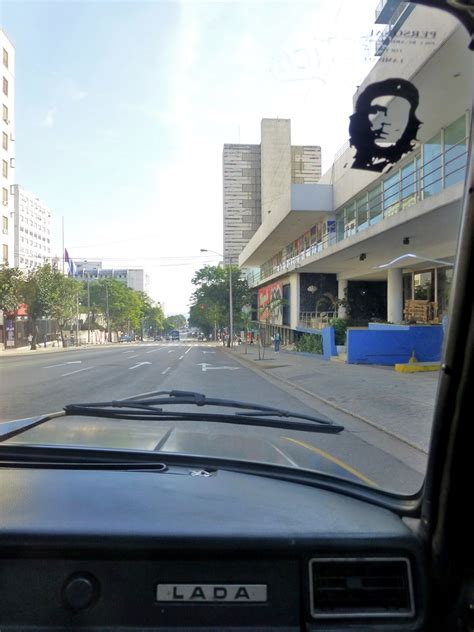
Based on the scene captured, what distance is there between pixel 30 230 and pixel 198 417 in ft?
6.06

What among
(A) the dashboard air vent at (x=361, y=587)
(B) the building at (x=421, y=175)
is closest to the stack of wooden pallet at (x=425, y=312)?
(B) the building at (x=421, y=175)

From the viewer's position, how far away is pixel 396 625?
149cm

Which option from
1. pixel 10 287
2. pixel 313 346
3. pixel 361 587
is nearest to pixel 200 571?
pixel 361 587

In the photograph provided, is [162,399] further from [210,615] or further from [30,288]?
[30,288]

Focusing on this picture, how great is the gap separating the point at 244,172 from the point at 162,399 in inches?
73.0

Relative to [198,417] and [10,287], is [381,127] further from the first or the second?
[10,287]

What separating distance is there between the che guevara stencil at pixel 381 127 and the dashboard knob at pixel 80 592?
1667mm

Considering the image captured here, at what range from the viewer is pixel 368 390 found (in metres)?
7.62

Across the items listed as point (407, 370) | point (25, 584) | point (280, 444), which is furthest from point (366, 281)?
point (25, 584)

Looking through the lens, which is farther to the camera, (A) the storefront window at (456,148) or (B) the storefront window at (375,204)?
(B) the storefront window at (375,204)

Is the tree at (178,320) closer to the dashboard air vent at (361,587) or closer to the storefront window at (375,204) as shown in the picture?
the storefront window at (375,204)

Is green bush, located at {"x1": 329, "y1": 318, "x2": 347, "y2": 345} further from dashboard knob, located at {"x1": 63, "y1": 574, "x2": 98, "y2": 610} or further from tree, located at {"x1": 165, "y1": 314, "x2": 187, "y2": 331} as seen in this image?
dashboard knob, located at {"x1": 63, "y1": 574, "x2": 98, "y2": 610}

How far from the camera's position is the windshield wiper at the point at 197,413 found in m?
2.71

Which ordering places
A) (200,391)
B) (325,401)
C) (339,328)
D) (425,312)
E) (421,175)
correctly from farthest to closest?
1. (339,328)
2. (325,401)
3. (200,391)
4. (425,312)
5. (421,175)
